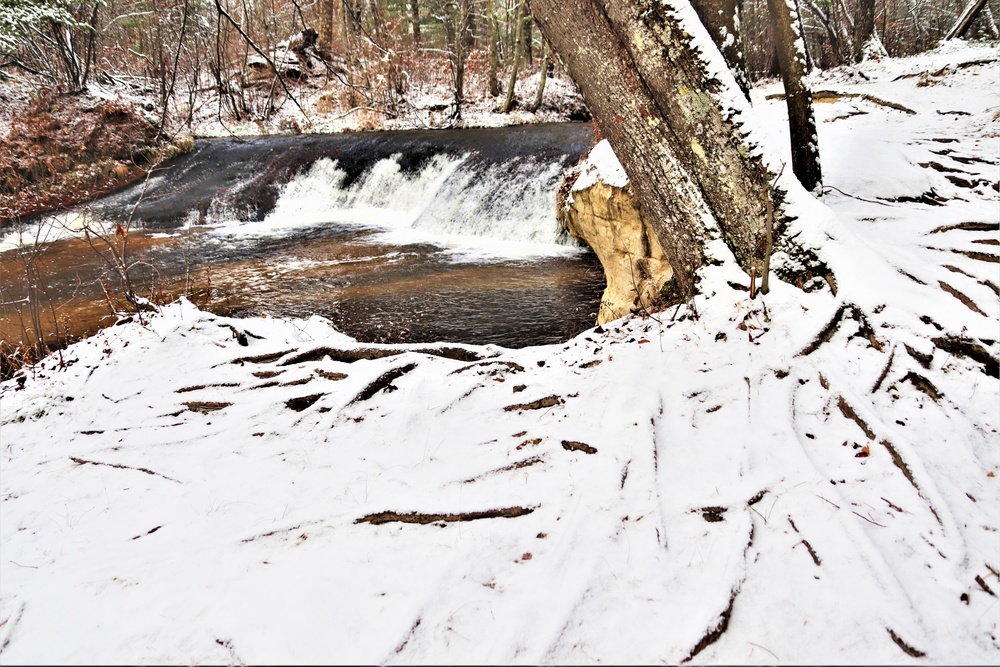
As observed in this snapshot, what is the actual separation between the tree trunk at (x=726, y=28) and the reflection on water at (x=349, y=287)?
8.80 ft

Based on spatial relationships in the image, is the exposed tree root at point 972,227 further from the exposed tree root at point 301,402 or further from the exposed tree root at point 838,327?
the exposed tree root at point 301,402

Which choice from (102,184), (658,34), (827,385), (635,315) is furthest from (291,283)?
(102,184)

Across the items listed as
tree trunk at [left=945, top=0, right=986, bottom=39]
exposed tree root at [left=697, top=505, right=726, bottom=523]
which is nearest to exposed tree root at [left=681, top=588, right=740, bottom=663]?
exposed tree root at [left=697, top=505, right=726, bottom=523]

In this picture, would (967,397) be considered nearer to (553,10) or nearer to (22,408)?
(553,10)

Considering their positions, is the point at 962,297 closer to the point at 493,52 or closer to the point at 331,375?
the point at 331,375

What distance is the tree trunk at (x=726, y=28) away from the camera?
4078 mm

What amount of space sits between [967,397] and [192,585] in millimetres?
3170

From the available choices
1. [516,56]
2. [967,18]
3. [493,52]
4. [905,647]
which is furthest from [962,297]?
[493,52]

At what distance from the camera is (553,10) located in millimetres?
3275

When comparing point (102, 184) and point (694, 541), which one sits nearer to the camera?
point (694, 541)

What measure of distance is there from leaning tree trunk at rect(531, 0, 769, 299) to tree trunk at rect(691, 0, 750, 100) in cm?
134

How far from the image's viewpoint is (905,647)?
146 centimetres

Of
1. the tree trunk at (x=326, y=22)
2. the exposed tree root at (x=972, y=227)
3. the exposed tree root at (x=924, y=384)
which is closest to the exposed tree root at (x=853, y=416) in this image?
the exposed tree root at (x=924, y=384)

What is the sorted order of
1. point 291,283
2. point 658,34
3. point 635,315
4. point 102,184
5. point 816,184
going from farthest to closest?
1. point 102,184
2. point 291,283
3. point 816,184
4. point 635,315
5. point 658,34
